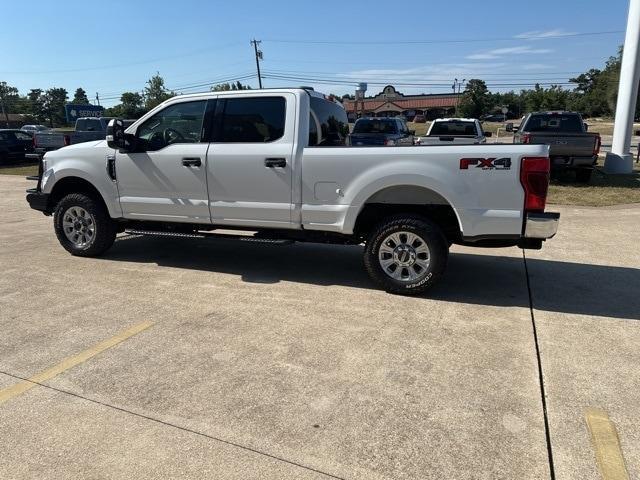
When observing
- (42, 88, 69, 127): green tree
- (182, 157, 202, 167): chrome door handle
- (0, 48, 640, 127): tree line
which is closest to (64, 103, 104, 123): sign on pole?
(0, 48, 640, 127): tree line

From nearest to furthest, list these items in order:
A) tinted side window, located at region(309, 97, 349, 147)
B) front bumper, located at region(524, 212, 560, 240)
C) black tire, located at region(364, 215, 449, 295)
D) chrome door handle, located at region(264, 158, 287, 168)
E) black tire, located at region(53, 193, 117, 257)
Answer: front bumper, located at region(524, 212, 560, 240) < black tire, located at region(364, 215, 449, 295) < chrome door handle, located at region(264, 158, 287, 168) < tinted side window, located at region(309, 97, 349, 147) < black tire, located at region(53, 193, 117, 257)

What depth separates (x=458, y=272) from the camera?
604cm

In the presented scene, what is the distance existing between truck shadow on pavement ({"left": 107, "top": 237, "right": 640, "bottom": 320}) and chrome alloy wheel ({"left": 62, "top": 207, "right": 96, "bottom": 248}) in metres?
0.38

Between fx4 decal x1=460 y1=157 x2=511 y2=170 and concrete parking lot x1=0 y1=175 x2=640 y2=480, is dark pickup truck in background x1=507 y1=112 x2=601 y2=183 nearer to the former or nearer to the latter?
concrete parking lot x1=0 y1=175 x2=640 y2=480

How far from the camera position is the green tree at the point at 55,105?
123 meters

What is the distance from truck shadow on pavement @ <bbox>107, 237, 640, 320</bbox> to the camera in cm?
505

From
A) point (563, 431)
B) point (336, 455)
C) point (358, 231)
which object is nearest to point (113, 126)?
point (358, 231)

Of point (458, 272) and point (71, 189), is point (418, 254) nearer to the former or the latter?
point (458, 272)

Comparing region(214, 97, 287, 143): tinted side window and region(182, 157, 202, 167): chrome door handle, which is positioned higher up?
region(214, 97, 287, 143): tinted side window

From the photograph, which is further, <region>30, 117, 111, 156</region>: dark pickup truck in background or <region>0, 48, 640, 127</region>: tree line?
<region>0, 48, 640, 127</region>: tree line

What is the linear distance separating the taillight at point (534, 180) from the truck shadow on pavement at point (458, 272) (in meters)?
1.02

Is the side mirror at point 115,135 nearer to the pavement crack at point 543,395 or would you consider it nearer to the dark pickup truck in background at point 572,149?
the pavement crack at point 543,395

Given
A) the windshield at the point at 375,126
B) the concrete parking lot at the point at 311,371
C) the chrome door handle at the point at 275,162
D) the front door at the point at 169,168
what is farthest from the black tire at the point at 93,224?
the windshield at the point at 375,126

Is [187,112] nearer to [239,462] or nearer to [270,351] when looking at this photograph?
[270,351]
